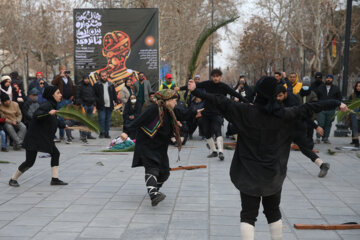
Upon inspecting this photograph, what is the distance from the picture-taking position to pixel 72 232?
4.93m

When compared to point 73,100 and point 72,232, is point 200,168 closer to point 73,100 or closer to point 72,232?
point 72,232

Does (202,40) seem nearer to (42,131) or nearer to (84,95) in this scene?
(42,131)

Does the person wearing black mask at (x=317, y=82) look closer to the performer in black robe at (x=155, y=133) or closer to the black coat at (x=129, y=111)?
the black coat at (x=129, y=111)

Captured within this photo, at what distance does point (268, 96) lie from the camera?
3.62 meters

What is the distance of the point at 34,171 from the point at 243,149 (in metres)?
5.85

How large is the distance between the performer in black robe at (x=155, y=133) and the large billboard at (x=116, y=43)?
11.1 meters

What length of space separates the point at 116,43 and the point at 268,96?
47.0 ft

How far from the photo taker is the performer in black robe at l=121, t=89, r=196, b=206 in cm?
601

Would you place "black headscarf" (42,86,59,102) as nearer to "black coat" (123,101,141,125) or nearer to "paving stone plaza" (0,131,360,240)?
"paving stone plaza" (0,131,360,240)

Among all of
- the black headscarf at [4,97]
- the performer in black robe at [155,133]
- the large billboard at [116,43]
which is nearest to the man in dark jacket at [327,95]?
the large billboard at [116,43]

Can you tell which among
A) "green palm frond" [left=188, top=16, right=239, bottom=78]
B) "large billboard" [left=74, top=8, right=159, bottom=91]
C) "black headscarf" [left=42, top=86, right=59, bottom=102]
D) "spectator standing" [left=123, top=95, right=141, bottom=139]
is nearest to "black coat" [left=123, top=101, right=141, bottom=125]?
"spectator standing" [left=123, top=95, right=141, bottom=139]

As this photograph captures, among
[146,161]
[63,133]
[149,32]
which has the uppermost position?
[149,32]

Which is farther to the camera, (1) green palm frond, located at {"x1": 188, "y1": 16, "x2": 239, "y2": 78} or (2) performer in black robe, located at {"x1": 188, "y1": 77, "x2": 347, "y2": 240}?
(1) green palm frond, located at {"x1": 188, "y1": 16, "x2": 239, "y2": 78}

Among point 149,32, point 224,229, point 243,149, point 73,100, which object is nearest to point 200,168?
point 224,229
